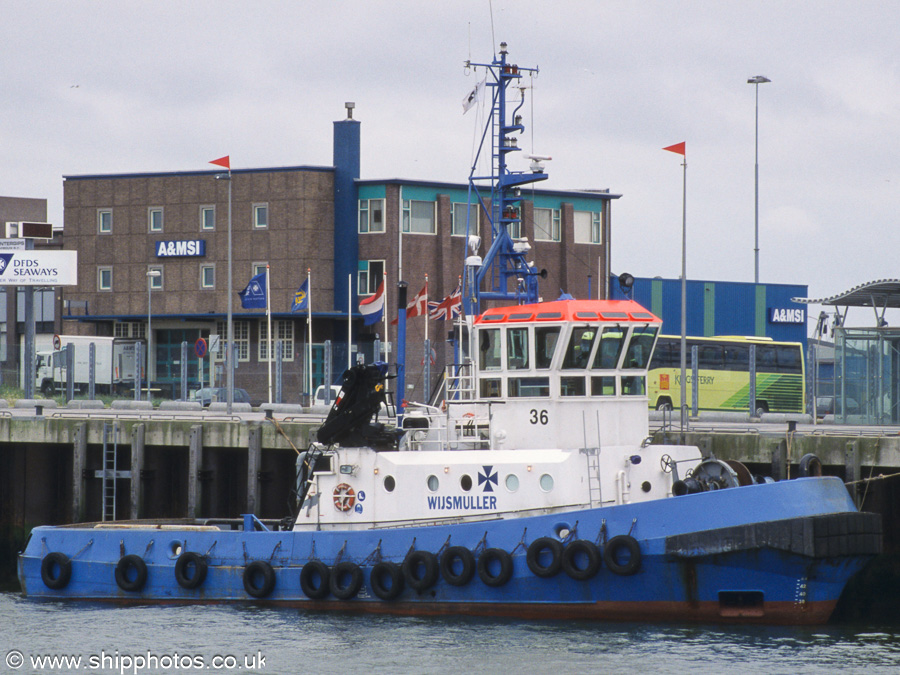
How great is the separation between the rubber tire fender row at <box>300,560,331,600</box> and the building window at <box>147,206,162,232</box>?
37.6 meters

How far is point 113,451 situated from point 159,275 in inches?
1119

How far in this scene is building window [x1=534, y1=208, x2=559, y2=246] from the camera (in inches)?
2243

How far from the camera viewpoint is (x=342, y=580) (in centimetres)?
2084

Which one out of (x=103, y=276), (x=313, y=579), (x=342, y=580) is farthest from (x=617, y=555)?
(x=103, y=276)

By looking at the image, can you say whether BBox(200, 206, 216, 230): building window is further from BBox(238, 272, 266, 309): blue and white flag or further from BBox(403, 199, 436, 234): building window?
BBox(238, 272, 266, 309): blue and white flag

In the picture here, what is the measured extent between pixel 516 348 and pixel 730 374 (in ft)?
80.5

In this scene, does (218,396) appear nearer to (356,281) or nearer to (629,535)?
(356,281)

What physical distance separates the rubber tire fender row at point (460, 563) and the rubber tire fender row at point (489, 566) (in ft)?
0.50

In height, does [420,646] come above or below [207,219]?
below

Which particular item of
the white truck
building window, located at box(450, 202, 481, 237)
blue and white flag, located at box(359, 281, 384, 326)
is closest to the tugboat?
blue and white flag, located at box(359, 281, 384, 326)

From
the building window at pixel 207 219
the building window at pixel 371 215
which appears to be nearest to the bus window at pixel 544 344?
the building window at pixel 371 215

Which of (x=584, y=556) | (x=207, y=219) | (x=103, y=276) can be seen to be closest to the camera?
(x=584, y=556)

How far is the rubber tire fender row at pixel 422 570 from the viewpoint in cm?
2014

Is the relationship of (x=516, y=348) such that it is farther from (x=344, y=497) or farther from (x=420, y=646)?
(x=420, y=646)
